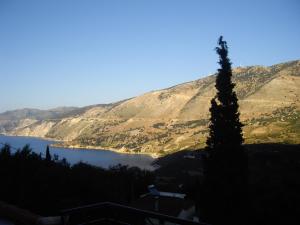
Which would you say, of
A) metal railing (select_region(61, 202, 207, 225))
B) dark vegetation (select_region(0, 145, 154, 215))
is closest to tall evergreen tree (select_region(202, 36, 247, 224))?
dark vegetation (select_region(0, 145, 154, 215))

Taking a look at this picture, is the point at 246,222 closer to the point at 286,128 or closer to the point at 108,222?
the point at 108,222

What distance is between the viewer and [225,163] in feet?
71.5

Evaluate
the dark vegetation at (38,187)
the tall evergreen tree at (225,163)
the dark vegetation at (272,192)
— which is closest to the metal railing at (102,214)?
the dark vegetation at (38,187)

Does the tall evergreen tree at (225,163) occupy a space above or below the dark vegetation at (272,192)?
above

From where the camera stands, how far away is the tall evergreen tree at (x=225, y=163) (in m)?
20.7

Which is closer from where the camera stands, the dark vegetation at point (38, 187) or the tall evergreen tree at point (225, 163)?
the dark vegetation at point (38, 187)

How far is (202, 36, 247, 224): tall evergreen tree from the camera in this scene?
20.7m

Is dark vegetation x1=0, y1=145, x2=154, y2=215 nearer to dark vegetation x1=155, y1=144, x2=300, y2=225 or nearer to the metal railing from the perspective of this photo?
the metal railing

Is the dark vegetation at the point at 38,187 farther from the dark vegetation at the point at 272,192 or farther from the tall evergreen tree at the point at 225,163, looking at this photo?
the dark vegetation at the point at 272,192

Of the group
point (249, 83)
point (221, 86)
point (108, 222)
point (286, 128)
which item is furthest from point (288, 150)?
point (249, 83)

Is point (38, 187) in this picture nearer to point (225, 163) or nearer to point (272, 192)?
point (225, 163)

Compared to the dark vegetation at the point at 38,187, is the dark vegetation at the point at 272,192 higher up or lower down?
lower down

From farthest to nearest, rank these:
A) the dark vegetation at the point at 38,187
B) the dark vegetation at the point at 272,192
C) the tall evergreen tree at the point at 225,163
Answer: the dark vegetation at the point at 272,192, the tall evergreen tree at the point at 225,163, the dark vegetation at the point at 38,187

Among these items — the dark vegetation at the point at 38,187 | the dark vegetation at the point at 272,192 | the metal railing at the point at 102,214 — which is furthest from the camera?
the dark vegetation at the point at 272,192
